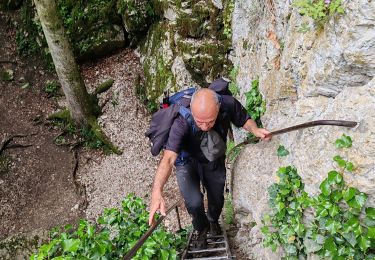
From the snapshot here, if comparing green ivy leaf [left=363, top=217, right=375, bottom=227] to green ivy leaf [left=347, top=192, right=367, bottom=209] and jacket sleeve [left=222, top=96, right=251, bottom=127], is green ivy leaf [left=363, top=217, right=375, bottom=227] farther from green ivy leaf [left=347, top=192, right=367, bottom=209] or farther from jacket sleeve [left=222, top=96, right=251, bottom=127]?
jacket sleeve [left=222, top=96, right=251, bottom=127]

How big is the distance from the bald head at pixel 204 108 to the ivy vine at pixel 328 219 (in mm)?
1107

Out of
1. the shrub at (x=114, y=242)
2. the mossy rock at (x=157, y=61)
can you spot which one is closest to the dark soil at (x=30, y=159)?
the mossy rock at (x=157, y=61)

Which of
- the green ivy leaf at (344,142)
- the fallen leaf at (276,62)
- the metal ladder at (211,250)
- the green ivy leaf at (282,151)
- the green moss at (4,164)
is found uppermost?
the fallen leaf at (276,62)

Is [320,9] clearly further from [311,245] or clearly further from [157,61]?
[157,61]

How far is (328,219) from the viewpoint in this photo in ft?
10.3

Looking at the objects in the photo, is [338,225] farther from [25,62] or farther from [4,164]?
[25,62]

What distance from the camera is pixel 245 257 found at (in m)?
4.88

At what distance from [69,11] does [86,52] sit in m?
1.31

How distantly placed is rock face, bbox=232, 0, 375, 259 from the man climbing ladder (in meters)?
0.54

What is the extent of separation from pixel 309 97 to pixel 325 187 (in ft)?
4.56

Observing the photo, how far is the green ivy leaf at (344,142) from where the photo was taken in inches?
121

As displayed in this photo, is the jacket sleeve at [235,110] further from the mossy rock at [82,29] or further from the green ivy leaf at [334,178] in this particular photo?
the mossy rock at [82,29]

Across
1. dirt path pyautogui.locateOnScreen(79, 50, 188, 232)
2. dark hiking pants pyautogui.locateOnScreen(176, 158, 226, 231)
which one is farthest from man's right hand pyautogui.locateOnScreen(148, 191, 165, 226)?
dirt path pyautogui.locateOnScreen(79, 50, 188, 232)

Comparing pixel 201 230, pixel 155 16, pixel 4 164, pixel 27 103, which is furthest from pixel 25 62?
pixel 201 230
